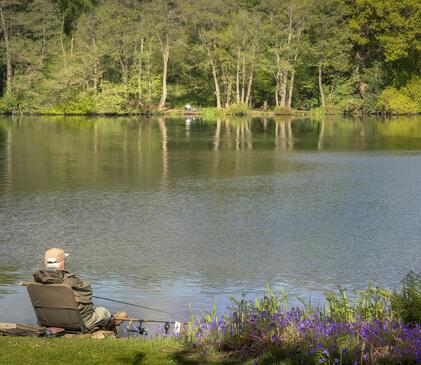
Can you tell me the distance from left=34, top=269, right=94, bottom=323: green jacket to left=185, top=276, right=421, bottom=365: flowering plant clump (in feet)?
3.87

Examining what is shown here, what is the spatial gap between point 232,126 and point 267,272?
151 feet

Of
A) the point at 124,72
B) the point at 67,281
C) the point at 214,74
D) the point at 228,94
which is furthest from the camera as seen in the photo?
the point at 228,94

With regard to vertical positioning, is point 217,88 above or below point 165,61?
below

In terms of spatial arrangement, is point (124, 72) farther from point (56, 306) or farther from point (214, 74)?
point (56, 306)

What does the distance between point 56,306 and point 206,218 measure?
1120 centimetres

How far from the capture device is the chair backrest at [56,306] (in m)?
8.22

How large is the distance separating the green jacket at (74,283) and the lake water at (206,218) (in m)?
2.66

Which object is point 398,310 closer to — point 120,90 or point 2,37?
point 120,90

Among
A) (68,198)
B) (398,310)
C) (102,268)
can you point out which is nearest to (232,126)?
(68,198)

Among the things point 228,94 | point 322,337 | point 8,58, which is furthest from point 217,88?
point 322,337

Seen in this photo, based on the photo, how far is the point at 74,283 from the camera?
8.28 metres

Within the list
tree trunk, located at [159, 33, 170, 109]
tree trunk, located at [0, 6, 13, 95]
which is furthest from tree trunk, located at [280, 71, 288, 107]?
tree trunk, located at [0, 6, 13, 95]

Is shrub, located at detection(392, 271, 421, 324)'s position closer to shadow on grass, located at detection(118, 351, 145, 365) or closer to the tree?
shadow on grass, located at detection(118, 351, 145, 365)

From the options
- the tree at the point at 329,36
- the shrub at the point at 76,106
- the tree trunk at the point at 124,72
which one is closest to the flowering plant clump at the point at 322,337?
the tree at the point at 329,36
